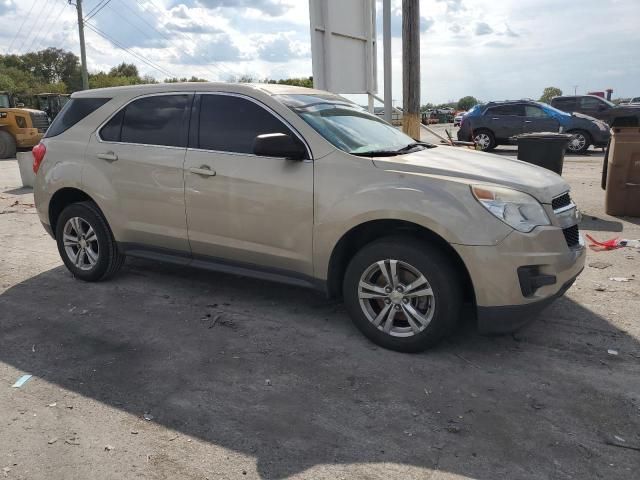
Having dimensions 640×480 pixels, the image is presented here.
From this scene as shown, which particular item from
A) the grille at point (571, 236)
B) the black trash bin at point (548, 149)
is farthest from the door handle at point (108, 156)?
the black trash bin at point (548, 149)

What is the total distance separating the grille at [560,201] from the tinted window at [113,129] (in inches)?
146

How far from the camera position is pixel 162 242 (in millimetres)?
4973

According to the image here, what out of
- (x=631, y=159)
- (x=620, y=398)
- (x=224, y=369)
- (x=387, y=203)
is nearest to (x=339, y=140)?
(x=387, y=203)

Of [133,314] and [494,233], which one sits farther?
[133,314]

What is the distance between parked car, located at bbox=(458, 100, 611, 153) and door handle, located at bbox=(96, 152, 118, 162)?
1408cm

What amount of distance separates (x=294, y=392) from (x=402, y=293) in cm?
100

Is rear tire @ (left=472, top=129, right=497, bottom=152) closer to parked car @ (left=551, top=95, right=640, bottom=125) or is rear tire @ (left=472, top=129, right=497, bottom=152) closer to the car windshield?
parked car @ (left=551, top=95, right=640, bottom=125)

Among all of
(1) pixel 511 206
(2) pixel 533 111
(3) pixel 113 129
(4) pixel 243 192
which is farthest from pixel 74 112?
(2) pixel 533 111

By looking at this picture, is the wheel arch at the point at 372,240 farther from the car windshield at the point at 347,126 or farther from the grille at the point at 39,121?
the grille at the point at 39,121

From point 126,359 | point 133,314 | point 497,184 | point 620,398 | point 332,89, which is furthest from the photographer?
point 332,89

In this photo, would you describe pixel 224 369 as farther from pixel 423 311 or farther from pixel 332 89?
pixel 332 89

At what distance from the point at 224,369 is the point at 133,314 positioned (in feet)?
4.59

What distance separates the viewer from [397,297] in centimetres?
388

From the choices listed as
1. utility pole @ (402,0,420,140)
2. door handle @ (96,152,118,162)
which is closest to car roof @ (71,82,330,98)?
door handle @ (96,152,118,162)
